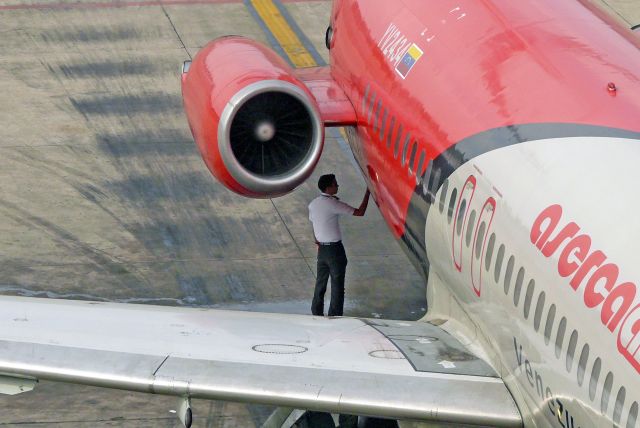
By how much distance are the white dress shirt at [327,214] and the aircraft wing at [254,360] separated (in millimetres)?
2894

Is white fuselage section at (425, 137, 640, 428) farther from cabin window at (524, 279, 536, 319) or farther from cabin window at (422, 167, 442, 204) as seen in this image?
cabin window at (422, 167, 442, 204)

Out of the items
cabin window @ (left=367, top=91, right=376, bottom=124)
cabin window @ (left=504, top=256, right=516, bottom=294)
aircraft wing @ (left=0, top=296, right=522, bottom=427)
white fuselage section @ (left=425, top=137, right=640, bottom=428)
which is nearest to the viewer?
white fuselage section @ (left=425, top=137, right=640, bottom=428)

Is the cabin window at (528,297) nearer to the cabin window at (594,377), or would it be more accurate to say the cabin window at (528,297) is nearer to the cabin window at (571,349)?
the cabin window at (571,349)

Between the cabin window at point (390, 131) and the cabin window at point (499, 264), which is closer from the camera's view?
the cabin window at point (499, 264)

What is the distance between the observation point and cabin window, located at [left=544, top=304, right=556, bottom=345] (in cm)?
1027

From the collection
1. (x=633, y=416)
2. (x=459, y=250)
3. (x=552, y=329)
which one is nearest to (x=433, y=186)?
(x=459, y=250)

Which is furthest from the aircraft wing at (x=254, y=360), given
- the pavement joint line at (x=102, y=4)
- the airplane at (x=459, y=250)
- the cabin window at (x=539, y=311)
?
the pavement joint line at (x=102, y=4)

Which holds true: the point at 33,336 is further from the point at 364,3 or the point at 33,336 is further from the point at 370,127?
the point at 364,3

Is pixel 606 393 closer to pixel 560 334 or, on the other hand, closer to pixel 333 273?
pixel 560 334

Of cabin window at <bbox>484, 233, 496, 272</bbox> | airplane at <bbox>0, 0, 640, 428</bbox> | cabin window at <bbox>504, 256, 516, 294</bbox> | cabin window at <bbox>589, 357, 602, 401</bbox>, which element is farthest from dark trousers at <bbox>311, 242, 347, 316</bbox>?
cabin window at <bbox>589, 357, 602, 401</bbox>

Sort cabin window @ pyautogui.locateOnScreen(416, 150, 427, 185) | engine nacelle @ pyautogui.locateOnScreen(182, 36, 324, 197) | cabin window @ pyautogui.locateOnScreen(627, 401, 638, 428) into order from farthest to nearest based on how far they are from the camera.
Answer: engine nacelle @ pyautogui.locateOnScreen(182, 36, 324, 197)
cabin window @ pyautogui.locateOnScreen(416, 150, 427, 185)
cabin window @ pyautogui.locateOnScreen(627, 401, 638, 428)

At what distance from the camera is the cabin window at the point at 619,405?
9195 millimetres

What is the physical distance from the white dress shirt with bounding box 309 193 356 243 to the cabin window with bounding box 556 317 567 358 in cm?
537

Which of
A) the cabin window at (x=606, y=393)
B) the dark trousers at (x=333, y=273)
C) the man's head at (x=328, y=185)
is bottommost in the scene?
the dark trousers at (x=333, y=273)
